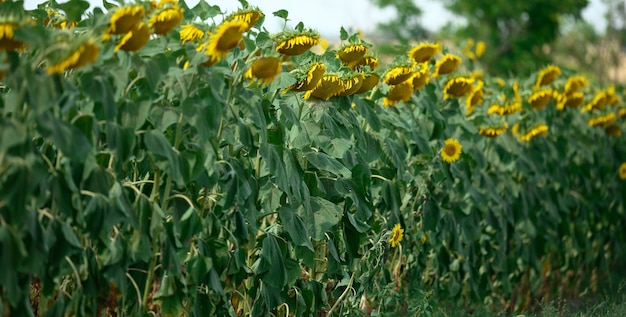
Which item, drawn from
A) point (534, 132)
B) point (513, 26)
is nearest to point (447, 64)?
point (534, 132)

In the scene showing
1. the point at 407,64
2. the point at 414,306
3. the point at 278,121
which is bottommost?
the point at 414,306

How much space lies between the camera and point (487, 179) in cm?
509

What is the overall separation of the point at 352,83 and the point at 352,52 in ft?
0.85

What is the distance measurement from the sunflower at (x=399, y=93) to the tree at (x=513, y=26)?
484 inches

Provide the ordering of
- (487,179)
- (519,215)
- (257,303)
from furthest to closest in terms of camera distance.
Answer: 1. (519,215)
2. (487,179)
3. (257,303)

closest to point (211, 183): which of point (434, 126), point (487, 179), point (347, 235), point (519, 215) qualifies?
point (347, 235)

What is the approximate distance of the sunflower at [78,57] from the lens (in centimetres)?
Result: 250

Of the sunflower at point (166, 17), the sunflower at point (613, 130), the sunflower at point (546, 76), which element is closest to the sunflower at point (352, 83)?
the sunflower at point (166, 17)

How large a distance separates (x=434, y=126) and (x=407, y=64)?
2.53 ft

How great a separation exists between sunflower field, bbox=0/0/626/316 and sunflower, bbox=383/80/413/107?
0.01 m

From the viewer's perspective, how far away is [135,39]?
8.98 ft

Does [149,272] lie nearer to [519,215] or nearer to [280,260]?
[280,260]

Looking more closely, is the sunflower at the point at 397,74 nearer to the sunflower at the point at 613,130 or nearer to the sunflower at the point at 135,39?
the sunflower at the point at 135,39

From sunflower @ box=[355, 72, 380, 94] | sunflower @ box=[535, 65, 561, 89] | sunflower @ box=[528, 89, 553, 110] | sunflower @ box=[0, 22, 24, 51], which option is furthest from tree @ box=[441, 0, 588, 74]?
sunflower @ box=[0, 22, 24, 51]
